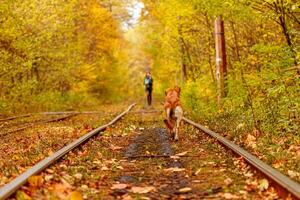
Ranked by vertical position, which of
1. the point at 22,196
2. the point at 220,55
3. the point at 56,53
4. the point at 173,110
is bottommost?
the point at 22,196

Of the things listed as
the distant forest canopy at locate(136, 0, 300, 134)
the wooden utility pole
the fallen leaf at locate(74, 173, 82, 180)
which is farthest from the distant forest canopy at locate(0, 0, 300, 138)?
the fallen leaf at locate(74, 173, 82, 180)

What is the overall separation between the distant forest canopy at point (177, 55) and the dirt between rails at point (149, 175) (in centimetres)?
247

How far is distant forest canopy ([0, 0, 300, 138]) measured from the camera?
42.8ft

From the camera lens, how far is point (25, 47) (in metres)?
26.0

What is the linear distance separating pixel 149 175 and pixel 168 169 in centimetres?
55

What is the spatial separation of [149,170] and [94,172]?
34.5 inches

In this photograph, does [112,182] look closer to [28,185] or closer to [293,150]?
[28,185]

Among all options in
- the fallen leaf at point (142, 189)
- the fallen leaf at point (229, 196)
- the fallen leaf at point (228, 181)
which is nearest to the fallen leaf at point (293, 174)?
the fallen leaf at point (228, 181)

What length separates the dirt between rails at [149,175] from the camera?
658cm

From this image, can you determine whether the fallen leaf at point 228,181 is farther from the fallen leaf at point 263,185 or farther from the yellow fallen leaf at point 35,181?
the yellow fallen leaf at point 35,181

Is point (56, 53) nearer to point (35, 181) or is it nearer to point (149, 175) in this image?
point (149, 175)

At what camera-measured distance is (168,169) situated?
8.48 meters

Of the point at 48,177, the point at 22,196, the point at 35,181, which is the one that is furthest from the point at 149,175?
the point at 22,196

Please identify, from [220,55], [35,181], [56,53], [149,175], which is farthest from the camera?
[56,53]
